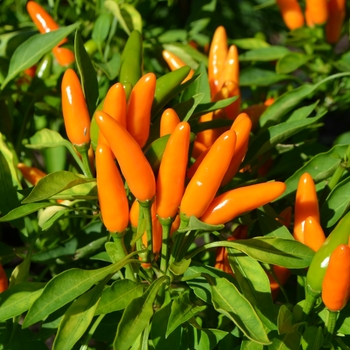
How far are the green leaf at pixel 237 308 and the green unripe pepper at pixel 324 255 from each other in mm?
117

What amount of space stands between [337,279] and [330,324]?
129 millimetres

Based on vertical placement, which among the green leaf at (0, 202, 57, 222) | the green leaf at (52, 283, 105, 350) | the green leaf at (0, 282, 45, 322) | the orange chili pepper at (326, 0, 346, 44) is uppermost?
the green leaf at (0, 202, 57, 222)

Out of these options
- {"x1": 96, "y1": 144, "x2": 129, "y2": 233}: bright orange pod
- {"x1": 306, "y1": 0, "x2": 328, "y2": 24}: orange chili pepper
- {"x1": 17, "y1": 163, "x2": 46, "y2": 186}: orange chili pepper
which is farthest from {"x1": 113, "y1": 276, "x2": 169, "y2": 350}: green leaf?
{"x1": 306, "y1": 0, "x2": 328, "y2": 24}: orange chili pepper

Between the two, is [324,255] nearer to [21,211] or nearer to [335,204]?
[335,204]

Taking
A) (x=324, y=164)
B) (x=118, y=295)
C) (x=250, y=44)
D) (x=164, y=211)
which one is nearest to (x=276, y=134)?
(x=324, y=164)

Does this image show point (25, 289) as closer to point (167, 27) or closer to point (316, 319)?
point (316, 319)

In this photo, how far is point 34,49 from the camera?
117 cm

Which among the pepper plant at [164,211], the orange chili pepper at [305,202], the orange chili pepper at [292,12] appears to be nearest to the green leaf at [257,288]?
the pepper plant at [164,211]

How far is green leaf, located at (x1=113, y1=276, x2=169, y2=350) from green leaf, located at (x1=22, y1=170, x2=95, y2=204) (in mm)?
198

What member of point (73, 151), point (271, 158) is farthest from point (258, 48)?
point (73, 151)

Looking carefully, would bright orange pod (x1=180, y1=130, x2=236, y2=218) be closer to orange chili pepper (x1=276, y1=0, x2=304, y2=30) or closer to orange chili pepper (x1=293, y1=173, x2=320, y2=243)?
orange chili pepper (x1=293, y1=173, x2=320, y2=243)

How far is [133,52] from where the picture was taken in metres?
1.02

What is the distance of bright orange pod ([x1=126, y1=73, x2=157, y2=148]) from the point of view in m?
0.87

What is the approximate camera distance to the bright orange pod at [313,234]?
0.92 metres
